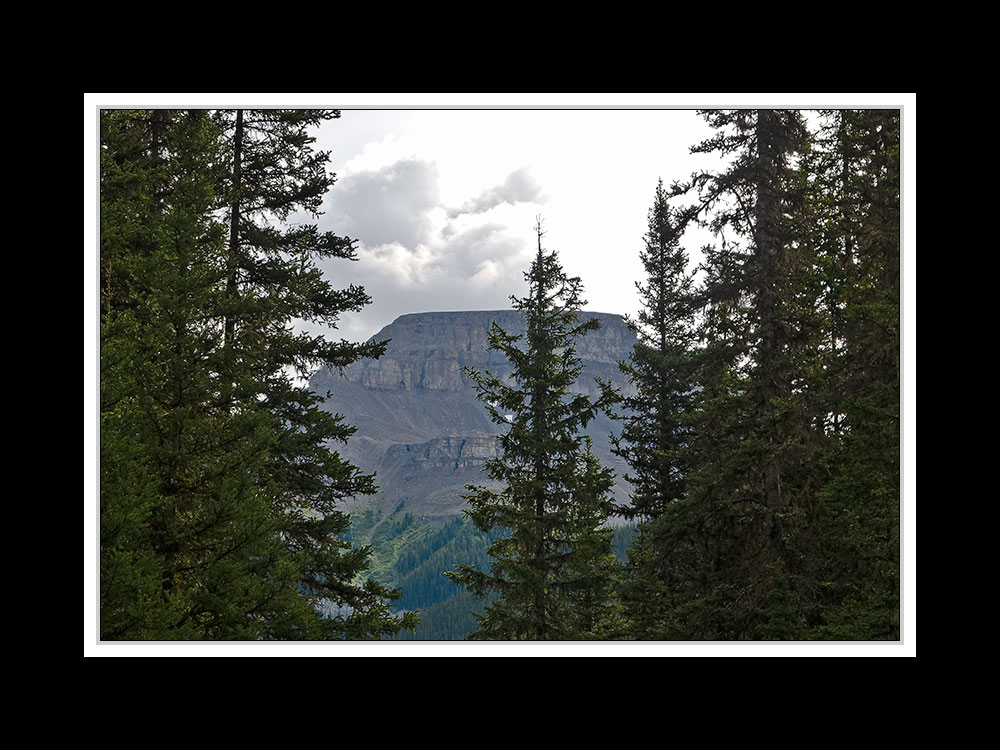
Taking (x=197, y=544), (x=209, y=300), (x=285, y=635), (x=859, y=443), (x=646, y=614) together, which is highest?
(x=209, y=300)

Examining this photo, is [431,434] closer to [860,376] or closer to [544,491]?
[544,491]

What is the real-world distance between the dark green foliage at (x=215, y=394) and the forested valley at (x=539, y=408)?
3 cm

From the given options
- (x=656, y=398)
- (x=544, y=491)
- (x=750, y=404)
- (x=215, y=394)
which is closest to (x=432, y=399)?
(x=656, y=398)

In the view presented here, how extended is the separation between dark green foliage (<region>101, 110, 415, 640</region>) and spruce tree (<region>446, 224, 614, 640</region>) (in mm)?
1937

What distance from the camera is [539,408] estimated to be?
11.2 meters

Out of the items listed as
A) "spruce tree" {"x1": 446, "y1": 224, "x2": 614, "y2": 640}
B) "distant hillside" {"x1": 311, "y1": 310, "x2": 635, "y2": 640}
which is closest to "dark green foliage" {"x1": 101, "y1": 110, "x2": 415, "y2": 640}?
"distant hillside" {"x1": 311, "y1": 310, "x2": 635, "y2": 640}

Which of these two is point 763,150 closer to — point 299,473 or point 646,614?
point 646,614

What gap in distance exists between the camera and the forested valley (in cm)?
600

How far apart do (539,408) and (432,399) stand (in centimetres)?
3565

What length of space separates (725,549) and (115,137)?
29.2 ft

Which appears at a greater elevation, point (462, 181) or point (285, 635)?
point (462, 181)
